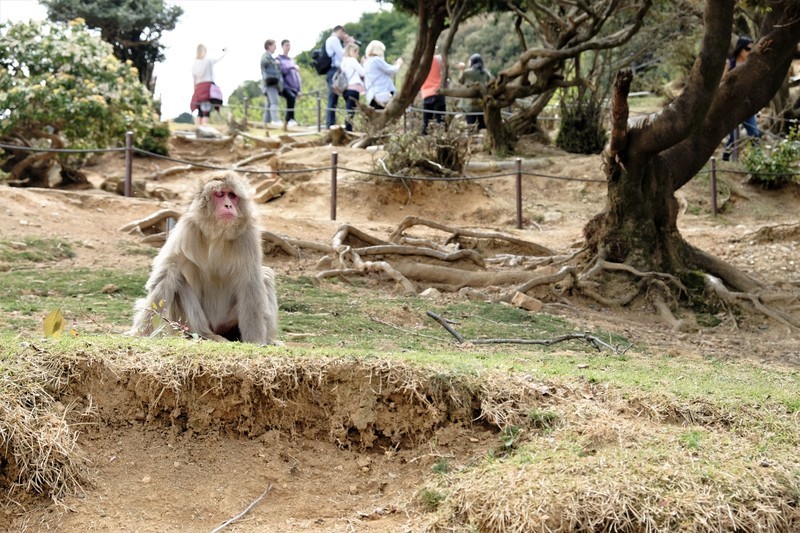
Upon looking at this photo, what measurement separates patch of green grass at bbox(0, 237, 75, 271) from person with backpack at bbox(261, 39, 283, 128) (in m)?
11.8

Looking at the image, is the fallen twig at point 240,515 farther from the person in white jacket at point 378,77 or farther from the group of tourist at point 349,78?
the person in white jacket at point 378,77

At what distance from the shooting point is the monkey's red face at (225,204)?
6.62m

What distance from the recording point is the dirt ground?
16.0ft

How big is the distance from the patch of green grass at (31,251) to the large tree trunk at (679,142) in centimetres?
628

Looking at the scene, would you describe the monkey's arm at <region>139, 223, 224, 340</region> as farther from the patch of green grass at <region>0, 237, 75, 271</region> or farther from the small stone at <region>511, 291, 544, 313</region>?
the patch of green grass at <region>0, 237, 75, 271</region>

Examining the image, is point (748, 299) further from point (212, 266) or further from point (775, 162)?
point (775, 162)

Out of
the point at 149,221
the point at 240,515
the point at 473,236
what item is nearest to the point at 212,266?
the point at 240,515

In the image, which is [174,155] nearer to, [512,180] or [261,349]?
[512,180]

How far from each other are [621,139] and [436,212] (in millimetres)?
7031

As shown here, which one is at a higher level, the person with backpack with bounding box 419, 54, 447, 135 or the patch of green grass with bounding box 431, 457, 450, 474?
the person with backpack with bounding box 419, 54, 447, 135

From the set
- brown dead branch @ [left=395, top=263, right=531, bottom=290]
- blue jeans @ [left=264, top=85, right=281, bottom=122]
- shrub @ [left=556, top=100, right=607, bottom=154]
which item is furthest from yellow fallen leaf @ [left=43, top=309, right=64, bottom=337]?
blue jeans @ [left=264, top=85, right=281, bottom=122]

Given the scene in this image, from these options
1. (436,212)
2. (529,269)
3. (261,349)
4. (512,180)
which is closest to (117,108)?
(436,212)

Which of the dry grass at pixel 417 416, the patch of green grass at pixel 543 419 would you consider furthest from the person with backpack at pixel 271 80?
the patch of green grass at pixel 543 419

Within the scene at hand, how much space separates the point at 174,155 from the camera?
2244 centimetres
